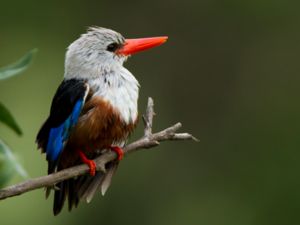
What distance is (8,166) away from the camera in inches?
146

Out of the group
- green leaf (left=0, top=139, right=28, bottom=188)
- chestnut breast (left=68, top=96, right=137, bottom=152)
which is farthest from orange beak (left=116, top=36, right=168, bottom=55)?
green leaf (left=0, top=139, right=28, bottom=188)

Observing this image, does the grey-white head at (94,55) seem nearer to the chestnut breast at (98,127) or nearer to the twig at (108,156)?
the chestnut breast at (98,127)

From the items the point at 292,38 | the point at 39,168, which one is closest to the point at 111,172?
the point at 39,168

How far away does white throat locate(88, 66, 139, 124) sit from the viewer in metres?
6.49

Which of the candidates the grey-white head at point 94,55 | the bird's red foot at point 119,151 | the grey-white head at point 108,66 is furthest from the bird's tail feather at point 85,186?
the grey-white head at point 94,55

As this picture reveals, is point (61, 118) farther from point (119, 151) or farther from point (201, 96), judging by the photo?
point (201, 96)

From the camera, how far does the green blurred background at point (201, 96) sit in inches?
582

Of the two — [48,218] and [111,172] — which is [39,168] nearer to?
[48,218]

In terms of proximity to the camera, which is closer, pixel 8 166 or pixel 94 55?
pixel 8 166

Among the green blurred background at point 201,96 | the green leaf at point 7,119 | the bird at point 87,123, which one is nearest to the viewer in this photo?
the green leaf at point 7,119

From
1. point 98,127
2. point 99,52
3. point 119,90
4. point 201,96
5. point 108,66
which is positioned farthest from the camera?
point 201,96

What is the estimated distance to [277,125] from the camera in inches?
623

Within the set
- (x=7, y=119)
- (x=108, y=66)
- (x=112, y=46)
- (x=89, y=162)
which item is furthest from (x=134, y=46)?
(x=7, y=119)

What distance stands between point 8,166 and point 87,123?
275 cm
